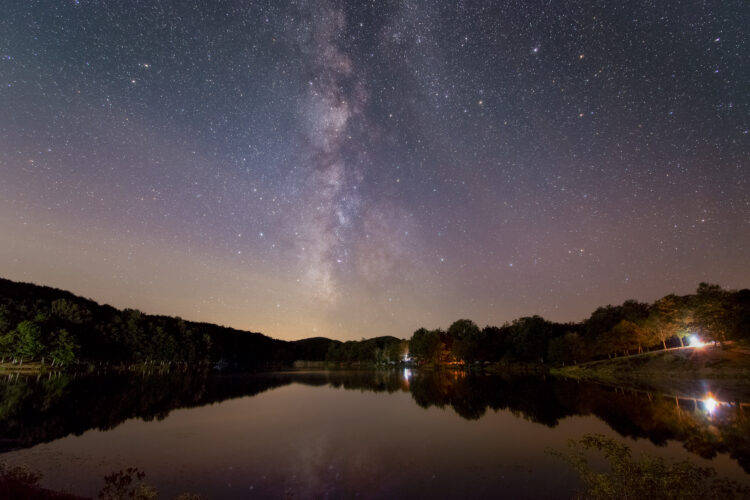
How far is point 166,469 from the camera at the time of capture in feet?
64.5

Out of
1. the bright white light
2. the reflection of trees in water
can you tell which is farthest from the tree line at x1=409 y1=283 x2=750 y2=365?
the bright white light

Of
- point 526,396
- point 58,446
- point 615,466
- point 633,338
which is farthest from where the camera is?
point 633,338

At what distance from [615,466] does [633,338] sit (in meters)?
89.0

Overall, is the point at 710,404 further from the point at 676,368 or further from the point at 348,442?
the point at 676,368

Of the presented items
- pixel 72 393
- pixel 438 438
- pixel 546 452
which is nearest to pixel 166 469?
pixel 438 438

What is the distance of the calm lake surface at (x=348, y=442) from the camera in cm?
1766

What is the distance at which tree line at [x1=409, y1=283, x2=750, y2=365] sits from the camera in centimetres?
7119

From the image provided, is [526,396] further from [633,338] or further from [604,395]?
[633,338]

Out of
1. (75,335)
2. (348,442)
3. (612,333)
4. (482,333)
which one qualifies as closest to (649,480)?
(348,442)

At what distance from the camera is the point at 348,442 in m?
26.9

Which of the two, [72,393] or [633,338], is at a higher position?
[633,338]

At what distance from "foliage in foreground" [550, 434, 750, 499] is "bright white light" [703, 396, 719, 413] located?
72.6 ft

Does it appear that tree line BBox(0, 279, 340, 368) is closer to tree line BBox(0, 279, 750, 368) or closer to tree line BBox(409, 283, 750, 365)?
tree line BBox(0, 279, 750, 368)

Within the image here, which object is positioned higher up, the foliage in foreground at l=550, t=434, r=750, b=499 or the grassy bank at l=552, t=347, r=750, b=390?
the grassy bank at l=552, t=347, r=750, b=390
